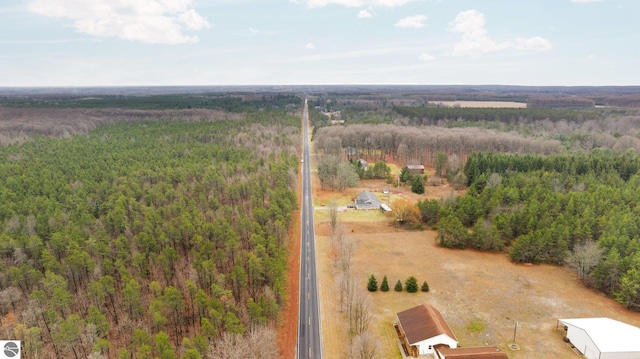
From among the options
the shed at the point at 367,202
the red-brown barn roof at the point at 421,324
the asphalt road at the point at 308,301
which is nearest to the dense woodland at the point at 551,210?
the shed at the point at 367,202

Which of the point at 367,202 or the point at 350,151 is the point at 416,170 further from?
the point at 367,202

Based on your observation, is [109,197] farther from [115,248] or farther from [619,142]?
[619,142]

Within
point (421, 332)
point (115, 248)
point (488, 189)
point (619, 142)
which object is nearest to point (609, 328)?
point (421, 332)

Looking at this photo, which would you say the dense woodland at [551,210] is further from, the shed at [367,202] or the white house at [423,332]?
the white house at [423,332]

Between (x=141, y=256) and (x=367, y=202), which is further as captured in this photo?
(x=367, y=202)

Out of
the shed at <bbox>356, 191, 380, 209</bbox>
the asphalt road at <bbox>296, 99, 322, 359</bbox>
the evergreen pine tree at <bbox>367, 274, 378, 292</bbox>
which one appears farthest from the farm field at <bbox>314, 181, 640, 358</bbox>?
the shed at <bbox>356, 191, 380, 209</bbox>

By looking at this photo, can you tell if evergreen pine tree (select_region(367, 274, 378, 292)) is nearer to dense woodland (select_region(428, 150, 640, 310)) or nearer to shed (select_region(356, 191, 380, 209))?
dense woodland (select_region(428, 150, 640, 310))

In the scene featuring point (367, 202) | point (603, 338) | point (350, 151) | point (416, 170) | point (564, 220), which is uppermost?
point (350, 151)

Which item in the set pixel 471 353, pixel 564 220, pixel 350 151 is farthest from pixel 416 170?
pixel 471 353
